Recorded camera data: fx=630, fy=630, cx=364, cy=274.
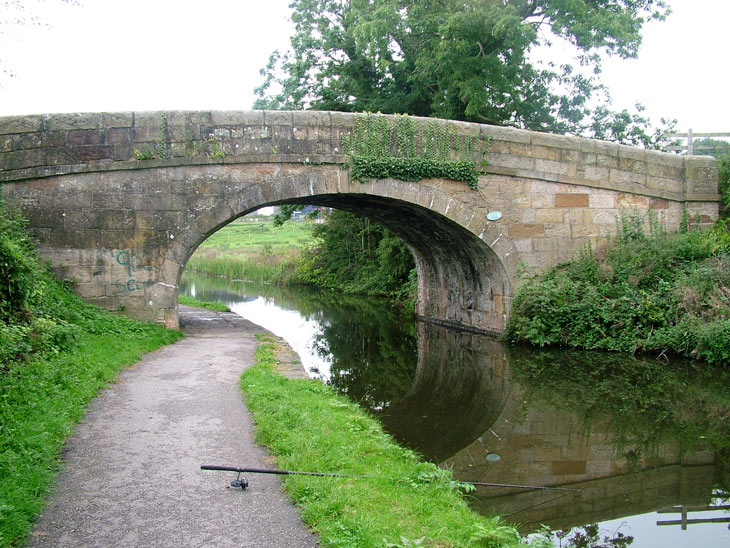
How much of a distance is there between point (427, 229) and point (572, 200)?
2878 millimetres

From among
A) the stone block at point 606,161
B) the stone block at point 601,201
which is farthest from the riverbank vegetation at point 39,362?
the stone block at point 606,161

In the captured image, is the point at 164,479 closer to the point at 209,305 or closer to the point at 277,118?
the point at 277,118

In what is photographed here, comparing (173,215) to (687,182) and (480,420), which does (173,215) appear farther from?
(687,182)

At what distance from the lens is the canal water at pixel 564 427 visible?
4.32 m

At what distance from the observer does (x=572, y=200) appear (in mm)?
11266

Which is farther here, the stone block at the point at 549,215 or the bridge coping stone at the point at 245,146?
the stone block at the point at 549,215

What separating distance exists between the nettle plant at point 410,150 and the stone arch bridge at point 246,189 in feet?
0.46

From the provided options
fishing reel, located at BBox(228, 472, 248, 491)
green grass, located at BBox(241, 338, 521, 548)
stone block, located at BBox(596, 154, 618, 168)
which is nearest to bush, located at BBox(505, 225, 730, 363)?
stone block, located at BBox(596, 154, 618, 168)

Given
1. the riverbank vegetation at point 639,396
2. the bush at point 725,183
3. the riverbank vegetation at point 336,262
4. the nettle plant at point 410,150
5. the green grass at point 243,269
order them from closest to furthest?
the riverbank vegetation at point 639,396 < the nettle plant at point 410,150 < the bush at point 725,183 < the riverbank vegetation at point 336,262 < the green grass at point 243,269

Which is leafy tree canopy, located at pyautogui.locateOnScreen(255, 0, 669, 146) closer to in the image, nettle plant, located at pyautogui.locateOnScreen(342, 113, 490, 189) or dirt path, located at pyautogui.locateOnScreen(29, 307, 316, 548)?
nettle plant, located at pyautogui.locateOnScreen(342, 113, 490, 189)

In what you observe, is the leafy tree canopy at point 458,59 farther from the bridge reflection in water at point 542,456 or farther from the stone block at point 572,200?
the bridge reflection in water at point 542,456

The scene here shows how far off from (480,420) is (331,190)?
5.03 m

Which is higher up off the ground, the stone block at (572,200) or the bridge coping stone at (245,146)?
the bridge coping stone at (245,146)

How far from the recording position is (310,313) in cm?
1747
